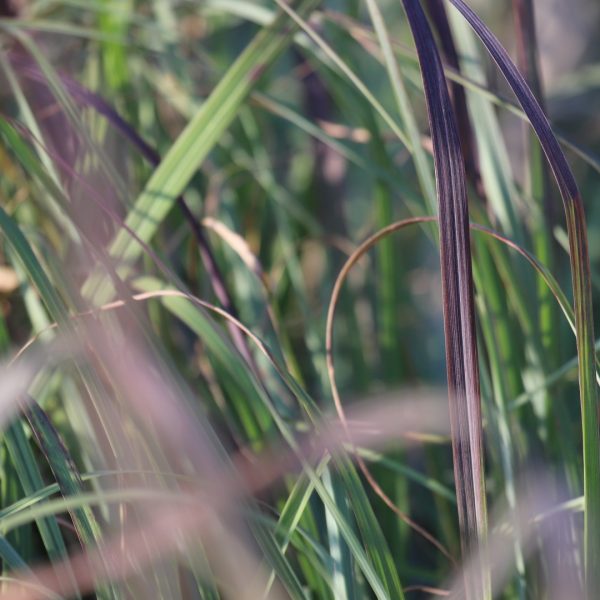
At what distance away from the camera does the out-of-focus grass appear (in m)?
0.42

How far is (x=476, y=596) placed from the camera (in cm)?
41

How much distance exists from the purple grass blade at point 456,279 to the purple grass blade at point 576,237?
0.10 feet

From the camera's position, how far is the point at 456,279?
369 mm

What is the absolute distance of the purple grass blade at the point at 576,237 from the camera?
1.19 ft

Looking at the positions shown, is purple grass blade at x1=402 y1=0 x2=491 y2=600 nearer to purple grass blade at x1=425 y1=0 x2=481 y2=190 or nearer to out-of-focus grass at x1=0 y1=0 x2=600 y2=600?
out-of-focus grass at x1=0 y1=0 x2=600 y2=600

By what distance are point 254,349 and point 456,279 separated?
365 mm

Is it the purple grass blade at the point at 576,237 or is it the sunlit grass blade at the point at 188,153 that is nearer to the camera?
the purple grass blade at the point at 576,237

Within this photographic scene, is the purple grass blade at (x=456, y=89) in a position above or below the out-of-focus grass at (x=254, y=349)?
above

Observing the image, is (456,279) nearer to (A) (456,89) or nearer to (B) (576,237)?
(B) (576,237)

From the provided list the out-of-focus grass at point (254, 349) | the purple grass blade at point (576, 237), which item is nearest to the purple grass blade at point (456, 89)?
the out-of-focus grass at point (254, 349)

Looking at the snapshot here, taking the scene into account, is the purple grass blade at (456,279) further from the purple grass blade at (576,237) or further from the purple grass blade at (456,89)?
the purple grass blade at (456,89)

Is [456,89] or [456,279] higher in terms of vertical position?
[456,89]

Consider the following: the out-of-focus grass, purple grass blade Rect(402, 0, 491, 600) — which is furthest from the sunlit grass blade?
purple grass blade Rect(402, 0, 491, 600)

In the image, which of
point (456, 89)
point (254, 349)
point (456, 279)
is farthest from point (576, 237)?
point (254, 349)
